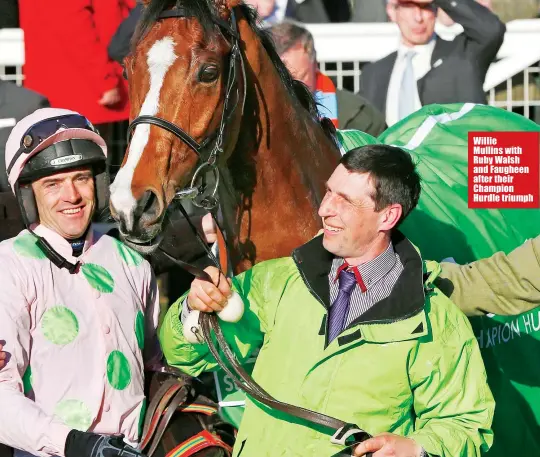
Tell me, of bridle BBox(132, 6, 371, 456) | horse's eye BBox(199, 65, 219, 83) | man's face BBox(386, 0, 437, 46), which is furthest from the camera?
man's face BBox(386, 0, 437, 46)

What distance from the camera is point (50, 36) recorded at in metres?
6.25

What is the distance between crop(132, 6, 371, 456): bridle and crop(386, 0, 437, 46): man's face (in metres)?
2.99

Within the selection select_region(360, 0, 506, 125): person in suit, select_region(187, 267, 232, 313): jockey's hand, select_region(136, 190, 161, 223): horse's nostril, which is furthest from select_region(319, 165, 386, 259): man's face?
select_region(360, 0, 506, 125): person in suit

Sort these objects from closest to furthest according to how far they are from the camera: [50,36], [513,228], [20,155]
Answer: [20,155] → [513,228] → [50,36]

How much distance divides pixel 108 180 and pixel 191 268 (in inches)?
22.4

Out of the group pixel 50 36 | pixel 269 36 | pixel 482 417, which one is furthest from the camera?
pixel 50 36

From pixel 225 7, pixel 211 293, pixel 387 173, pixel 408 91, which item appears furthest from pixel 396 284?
pixel 408 91

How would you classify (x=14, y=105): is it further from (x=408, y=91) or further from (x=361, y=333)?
(x=361, y=333)

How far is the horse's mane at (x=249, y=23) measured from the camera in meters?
3.73

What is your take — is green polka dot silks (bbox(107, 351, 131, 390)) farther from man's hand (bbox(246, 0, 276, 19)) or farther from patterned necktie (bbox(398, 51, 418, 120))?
man's hand (bbox(246, 0, 276, 19))

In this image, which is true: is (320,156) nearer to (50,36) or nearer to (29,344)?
(29,344)

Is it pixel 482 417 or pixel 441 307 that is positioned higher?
pixel 441 307

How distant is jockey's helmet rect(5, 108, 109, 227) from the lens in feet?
12.0

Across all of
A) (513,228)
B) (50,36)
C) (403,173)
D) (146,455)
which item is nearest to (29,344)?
(146,455)
